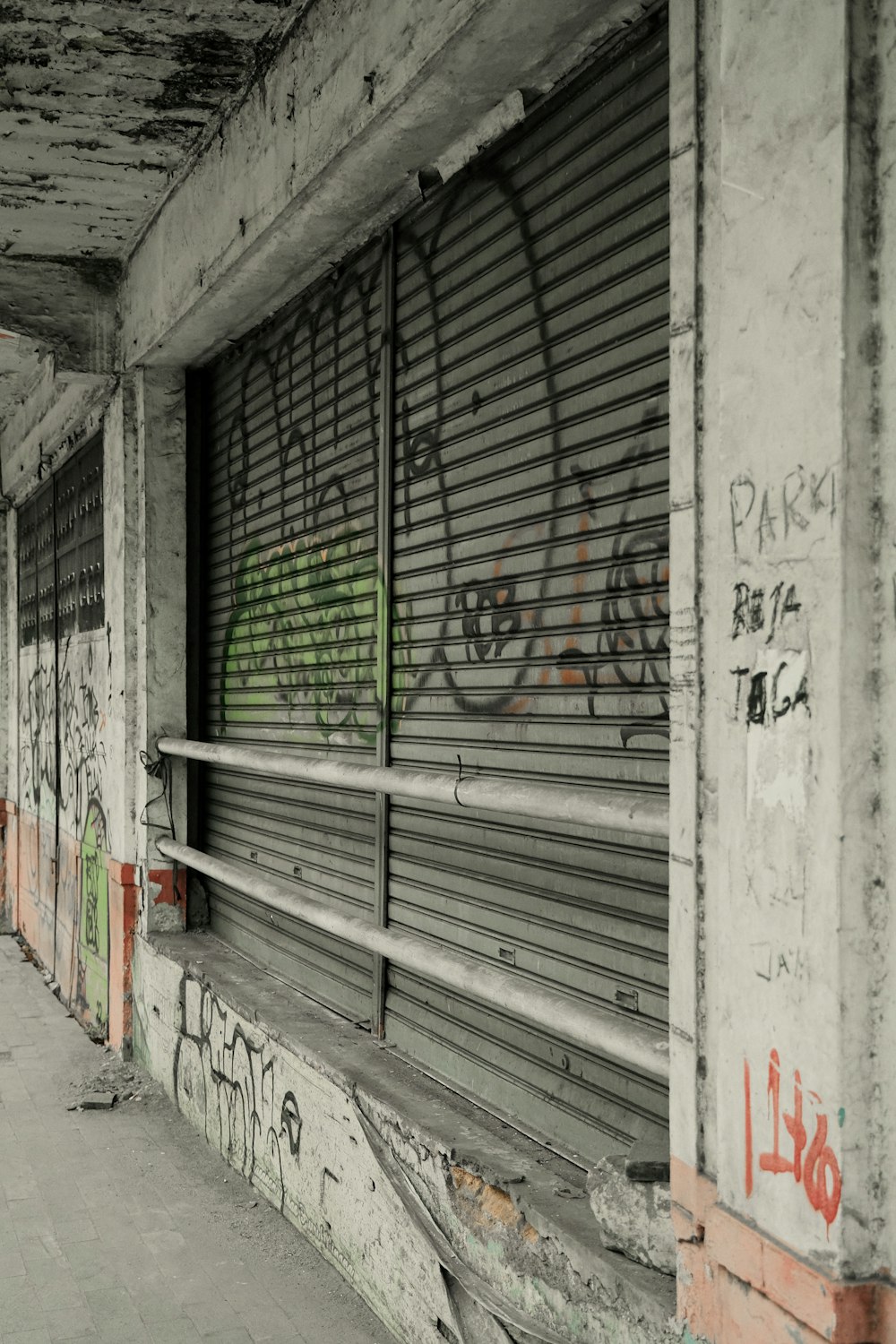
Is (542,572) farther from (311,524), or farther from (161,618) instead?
(161,618)

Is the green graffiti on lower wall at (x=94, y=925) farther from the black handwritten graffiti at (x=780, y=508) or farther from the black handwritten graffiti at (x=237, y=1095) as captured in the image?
the black handwritten graffiti at (x=780, y=508)

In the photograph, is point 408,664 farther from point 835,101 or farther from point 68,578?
point 68,578

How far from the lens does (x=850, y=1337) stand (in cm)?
200

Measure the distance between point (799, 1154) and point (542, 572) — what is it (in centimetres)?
175

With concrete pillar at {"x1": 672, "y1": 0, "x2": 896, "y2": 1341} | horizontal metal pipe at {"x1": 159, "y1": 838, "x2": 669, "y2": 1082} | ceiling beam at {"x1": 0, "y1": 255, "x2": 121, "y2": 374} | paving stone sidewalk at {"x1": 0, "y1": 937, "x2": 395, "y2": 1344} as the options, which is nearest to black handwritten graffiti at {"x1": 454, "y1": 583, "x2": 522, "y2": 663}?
horizontal metal pipe at {"x1": 159, "y1": 838, "x2": 669, "y2": 1082}

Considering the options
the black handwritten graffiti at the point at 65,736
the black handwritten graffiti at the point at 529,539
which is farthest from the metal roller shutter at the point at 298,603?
the black handwritten graffiti at the point at 65,736

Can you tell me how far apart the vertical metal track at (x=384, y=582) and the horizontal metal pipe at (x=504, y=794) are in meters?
0.23

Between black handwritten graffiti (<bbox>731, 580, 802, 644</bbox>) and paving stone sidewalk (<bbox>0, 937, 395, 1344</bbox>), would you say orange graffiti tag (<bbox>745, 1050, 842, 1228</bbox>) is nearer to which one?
black handwritten graffiti (<bbox>731, 580, 802, 644</bbox>)

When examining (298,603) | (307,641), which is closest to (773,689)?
Result: (307,641)

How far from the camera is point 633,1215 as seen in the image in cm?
263

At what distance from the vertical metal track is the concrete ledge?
0.42m

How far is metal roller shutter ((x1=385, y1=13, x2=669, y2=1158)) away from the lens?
299 cm

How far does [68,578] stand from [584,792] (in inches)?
269

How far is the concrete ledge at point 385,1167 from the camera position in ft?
9.41
